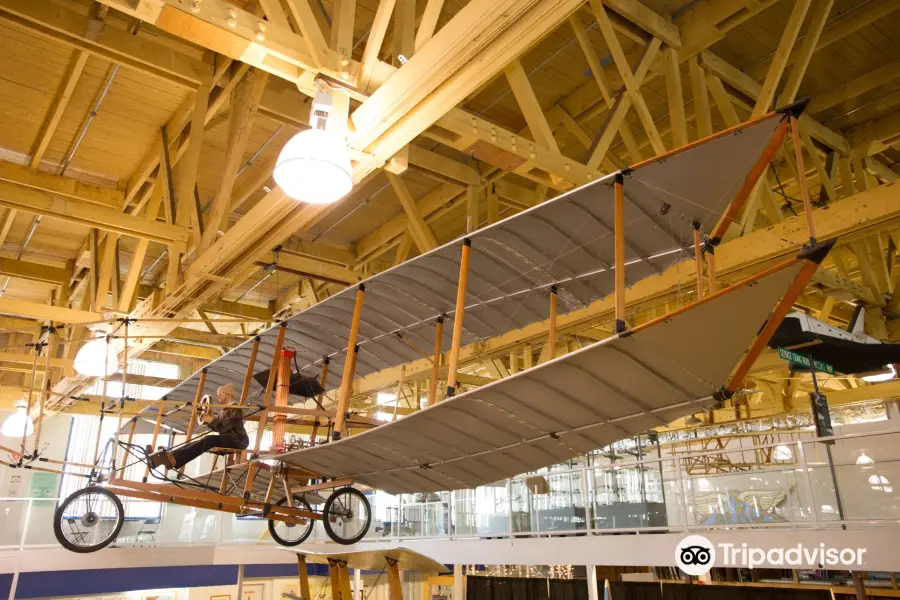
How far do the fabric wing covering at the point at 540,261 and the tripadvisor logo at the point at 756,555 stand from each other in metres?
3.46

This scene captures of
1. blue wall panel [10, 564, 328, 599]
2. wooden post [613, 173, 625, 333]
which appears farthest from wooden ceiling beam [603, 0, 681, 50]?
blue wall panel [10, 564, 328, 599]

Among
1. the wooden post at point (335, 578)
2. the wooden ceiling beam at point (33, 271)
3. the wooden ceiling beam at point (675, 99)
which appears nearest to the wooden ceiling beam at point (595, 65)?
the wooden ceiling beam at point (675, 99)

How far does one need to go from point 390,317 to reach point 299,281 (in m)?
7.79

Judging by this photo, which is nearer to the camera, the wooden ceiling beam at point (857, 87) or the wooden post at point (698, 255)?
the wooden post at point (698, 255)

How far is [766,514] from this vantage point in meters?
8.68

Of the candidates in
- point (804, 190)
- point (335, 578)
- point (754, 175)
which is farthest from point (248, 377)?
point (335, 578)

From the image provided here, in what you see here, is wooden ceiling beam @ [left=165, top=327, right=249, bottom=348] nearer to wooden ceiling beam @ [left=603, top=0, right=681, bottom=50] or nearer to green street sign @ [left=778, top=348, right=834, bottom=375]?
wooden ceiling beam @ [left=603, top=0, right=681, bottom=50]

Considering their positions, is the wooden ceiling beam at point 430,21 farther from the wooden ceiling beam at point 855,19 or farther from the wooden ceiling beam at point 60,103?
the wooden ceiling beam at point 855,19

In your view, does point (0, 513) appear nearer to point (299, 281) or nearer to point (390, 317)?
point (299, 281)

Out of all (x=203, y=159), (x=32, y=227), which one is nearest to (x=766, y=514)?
(x=203, y=159)

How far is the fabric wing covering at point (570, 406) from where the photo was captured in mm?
3951

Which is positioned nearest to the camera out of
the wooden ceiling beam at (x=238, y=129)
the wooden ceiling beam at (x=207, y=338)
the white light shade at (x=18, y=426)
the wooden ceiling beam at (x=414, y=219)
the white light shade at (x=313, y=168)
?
the white light shade at (x=313, y=168)

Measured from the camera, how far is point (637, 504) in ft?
29.7

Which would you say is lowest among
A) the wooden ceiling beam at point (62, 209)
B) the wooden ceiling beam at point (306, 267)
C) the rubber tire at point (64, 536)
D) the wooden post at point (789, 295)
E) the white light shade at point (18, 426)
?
the rubber tire at point (64, 536)
